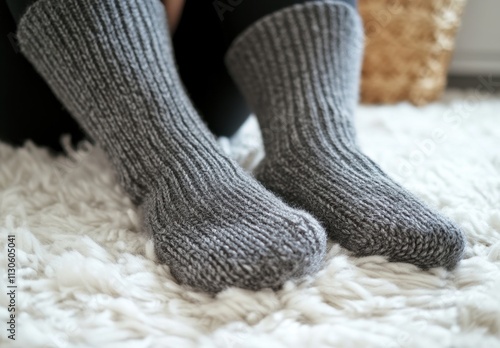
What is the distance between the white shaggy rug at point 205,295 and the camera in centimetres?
35

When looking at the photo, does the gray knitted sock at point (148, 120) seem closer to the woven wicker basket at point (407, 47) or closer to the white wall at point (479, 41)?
the woven wicker basket at point (407, 47)

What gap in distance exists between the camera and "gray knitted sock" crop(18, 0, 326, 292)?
0.42m

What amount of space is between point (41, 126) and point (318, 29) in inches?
14.5

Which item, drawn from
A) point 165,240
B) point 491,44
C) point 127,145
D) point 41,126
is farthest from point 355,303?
point 491,44

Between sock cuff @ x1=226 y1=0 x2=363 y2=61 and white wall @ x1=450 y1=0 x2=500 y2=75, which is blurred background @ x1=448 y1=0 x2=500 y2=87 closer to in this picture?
white wall @ x1=450 y1=0 x2=500 y2=75

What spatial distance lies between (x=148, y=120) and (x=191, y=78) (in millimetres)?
158

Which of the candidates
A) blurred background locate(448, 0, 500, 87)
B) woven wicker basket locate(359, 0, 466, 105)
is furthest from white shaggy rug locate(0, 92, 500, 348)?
blurred background locate(448, 0, 500, 87)

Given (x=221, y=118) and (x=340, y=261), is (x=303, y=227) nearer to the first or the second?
(x=340, y=261)

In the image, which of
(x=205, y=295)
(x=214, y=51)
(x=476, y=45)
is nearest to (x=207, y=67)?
(x=214, y=51)

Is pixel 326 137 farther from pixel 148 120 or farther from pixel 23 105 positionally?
pixel 23 105

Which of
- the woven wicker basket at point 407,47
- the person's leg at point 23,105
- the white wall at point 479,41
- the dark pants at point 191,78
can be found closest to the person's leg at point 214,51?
the dark pants at point 191,78

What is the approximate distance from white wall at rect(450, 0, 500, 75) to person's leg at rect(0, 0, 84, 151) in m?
0.76

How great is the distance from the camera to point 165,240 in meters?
0.42

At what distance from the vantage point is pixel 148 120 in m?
0.50
